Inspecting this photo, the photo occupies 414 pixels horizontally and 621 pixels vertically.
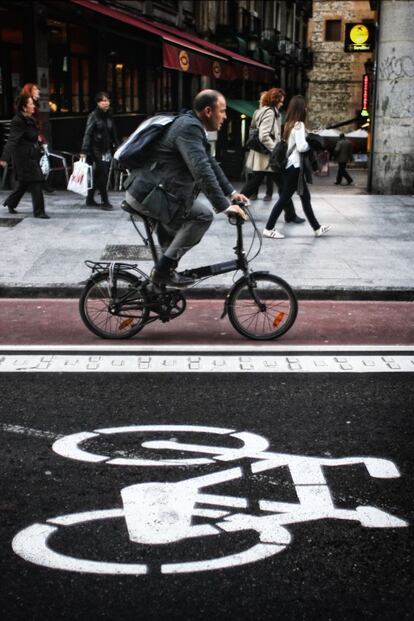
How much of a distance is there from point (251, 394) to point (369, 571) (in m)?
2.07

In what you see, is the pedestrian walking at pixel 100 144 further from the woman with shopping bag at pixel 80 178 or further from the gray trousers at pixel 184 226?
the gray trousers at pixel 184 226

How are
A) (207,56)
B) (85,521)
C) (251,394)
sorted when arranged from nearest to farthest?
(85,521), (251,394), (207,56)

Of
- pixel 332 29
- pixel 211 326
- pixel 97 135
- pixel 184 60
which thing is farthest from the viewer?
pixel 332 29

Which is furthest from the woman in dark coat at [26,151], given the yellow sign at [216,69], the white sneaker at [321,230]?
the yellow sign at [216,69]

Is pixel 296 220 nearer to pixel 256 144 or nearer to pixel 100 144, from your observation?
pixel 256 144

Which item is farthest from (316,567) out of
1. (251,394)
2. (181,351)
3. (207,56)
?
(207,56)

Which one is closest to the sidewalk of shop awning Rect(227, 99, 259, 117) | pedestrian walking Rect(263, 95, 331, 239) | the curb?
the curb

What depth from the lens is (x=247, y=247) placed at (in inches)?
391

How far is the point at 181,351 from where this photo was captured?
19.9 feet

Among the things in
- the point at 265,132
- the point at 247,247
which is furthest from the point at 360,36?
the point at 247,247

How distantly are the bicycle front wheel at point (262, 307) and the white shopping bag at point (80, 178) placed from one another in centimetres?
653

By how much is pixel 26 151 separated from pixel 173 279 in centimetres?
624

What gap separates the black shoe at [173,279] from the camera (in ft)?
20.5

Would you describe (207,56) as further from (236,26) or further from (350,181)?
(236,26)
